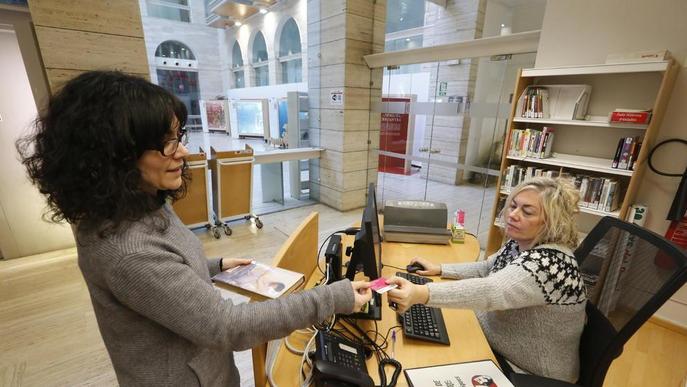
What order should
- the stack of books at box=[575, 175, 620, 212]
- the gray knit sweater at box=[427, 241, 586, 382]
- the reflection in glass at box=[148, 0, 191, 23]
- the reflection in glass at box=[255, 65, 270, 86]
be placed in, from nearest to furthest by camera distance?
the gray knit sweater at box=[427, 241, 586, 382] → the stack of books at box=[575, 175, 620, 212] → the reflection in glass at box=[148, 0, 191, 23] → the reflection in glass at box=[255, 65, 270, 86]


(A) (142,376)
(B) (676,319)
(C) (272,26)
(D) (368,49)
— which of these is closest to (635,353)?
(B) (676,319)

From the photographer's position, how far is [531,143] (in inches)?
105

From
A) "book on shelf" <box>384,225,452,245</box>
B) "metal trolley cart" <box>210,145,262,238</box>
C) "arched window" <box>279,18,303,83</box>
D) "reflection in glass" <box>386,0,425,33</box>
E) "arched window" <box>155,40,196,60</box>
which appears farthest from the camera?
"arched window" <box>155,40,196,60</box>

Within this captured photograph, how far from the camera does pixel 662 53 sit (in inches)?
77.2

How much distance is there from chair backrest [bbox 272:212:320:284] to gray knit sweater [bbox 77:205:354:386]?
40 centimetres

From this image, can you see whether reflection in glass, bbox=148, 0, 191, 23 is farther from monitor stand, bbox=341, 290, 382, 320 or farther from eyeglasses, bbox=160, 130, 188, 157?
monitor stand, bbox=341, 290, 382, 320

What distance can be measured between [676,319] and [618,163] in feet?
4.42

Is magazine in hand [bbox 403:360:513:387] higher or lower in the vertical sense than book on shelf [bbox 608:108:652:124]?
lower

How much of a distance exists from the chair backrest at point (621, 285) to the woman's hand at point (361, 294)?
820mm

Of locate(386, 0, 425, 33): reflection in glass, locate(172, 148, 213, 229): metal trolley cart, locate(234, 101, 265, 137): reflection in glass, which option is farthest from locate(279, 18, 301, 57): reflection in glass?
locate(172, 148, 213, 229): metal trolley cart

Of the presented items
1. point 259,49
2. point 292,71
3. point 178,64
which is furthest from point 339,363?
point 178,64

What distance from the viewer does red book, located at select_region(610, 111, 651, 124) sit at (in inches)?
80.0

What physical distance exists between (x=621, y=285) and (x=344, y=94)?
3.69 meters

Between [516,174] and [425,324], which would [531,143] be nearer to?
[516,174]
